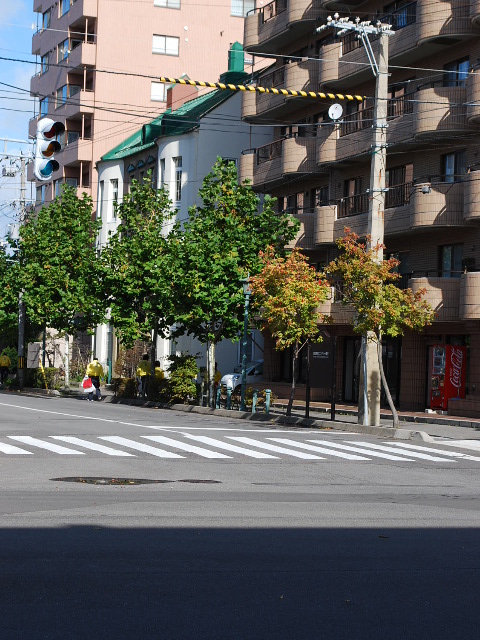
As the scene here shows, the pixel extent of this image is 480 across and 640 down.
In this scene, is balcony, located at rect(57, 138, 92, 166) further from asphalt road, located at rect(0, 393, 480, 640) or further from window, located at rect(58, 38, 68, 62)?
asphalt road, located at rect(0, 393, 480, 640)

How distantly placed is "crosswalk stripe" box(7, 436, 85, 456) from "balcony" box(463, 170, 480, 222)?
17616 mm

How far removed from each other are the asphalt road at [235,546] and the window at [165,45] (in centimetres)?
5478

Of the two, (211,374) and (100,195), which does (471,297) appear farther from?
(100,195)

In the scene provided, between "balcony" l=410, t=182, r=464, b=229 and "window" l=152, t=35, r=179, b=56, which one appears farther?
"window" l=152, t=35, r=179, b=56

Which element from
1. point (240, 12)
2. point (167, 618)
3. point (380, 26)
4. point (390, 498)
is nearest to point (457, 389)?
point (380, 26)

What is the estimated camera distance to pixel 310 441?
2512 cm

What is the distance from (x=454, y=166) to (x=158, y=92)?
37018mm

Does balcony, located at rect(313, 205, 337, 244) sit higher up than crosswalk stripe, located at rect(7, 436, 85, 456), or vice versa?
balcony, located at rect(313, 205, 337, 244)

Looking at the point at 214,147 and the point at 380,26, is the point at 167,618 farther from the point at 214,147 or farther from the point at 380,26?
Answer: the point at 214,147

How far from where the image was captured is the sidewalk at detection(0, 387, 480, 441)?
28.8 metres

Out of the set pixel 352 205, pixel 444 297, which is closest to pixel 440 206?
pixel 444 297

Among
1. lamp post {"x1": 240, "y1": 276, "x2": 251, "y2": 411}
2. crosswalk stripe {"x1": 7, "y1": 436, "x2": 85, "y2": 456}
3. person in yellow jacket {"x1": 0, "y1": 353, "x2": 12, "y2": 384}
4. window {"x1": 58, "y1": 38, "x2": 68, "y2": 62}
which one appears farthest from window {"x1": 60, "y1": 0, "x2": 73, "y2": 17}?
crosswalk stripe {"x1": 7, "y1": 436, "x2": 85, "y2": 456}

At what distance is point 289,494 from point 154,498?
2.11 m

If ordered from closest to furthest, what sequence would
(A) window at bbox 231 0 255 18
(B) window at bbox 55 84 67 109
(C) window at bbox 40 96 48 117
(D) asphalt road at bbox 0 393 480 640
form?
(D) asphalt road at bbox 0 393 480 640 → (A) window at bbox 231 0 255 18 → (B) window at bbox 55 84 67 109 → (C) window at bbox 40 96 48 117
